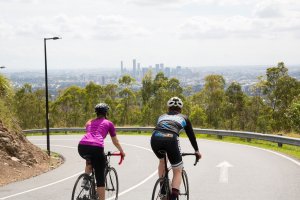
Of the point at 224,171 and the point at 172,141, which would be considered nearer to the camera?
the point at 172,141

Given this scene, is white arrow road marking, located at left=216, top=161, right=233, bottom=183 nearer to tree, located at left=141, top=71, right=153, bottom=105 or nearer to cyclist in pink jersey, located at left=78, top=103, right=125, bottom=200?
cyclist in pink jersey, located at left=78, top=103, right=125, bottom=200

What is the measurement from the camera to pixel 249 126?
7244 cm

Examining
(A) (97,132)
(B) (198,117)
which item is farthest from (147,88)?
(A) (97,132)

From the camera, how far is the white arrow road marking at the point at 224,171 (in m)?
12.2

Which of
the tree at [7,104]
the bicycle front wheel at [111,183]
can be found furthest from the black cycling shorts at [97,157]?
the tree at [7,104]

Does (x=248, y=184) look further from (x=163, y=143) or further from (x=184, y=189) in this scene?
(x=163, y=143)

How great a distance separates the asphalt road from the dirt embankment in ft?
2.16

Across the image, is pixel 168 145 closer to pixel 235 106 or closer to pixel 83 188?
pixel 83 188

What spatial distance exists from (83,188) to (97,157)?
0.56 metres

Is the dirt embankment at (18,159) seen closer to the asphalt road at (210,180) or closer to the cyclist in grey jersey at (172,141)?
the asphalt road at (210,180)

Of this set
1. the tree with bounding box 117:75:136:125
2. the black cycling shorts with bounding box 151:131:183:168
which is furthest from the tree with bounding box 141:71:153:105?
the black cycling shorts with bounding box 151:131:183:168

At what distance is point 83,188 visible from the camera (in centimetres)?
704

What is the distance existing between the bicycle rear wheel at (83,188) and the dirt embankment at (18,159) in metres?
6.81

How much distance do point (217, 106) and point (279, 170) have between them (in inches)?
2712
